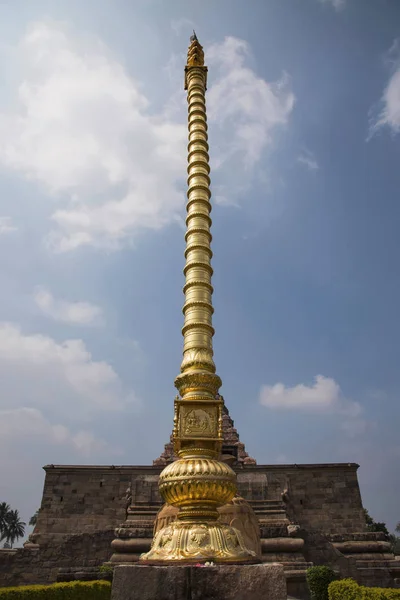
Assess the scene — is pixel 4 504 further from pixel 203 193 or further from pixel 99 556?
pixel 203 193

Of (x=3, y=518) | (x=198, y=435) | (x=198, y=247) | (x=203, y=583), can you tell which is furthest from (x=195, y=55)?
(x=3, y=518)

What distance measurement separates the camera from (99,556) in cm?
1489

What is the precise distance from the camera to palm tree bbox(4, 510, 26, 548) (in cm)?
5034

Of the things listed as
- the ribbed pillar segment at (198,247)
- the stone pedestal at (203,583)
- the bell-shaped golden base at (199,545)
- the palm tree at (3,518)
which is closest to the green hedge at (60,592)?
the bell-shaped golden base at (199,545)

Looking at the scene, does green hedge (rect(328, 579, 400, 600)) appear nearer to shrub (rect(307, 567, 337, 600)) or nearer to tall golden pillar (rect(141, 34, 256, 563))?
shrub (rect(307, 567, 337, 600))

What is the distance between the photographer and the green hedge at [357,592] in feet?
21.6

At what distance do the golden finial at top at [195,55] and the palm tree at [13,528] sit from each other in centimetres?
5351

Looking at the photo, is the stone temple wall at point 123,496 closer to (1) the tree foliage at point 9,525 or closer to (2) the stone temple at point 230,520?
(2) the stone temple at point 230,520

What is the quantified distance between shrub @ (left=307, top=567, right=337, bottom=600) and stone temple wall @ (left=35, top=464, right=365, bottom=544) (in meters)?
6.17

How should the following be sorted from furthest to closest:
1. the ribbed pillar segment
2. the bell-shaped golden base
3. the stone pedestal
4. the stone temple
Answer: the stone temple
the ribbed pillar segment
the bell-shaped golden base
the stone pedestal

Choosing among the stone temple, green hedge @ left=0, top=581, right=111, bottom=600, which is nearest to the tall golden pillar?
the stone temple

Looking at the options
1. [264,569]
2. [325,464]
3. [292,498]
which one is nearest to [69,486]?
[292,498]

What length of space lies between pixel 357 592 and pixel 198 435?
4.06 m

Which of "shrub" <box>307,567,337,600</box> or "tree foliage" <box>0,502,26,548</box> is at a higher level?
"tree foliage" <box>0,502,26,548</box>
